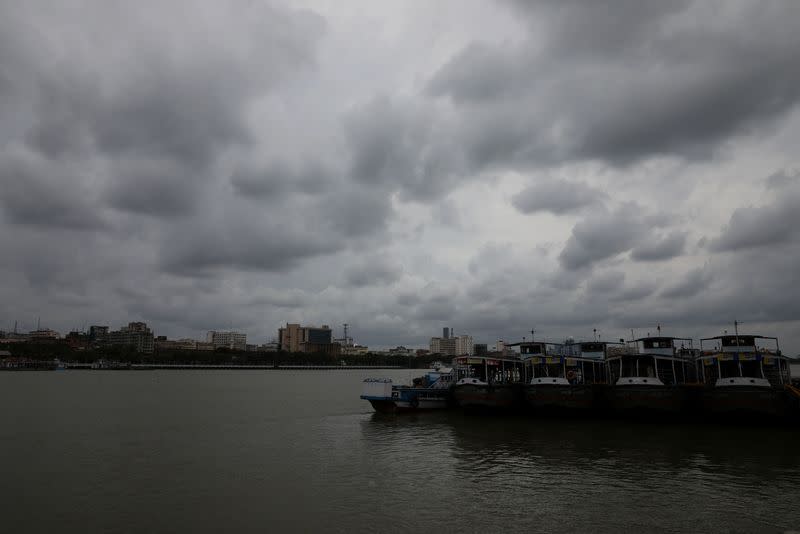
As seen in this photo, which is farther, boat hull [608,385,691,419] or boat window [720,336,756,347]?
boat window [720,336,756,347]

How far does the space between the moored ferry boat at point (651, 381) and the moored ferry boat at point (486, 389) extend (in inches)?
388

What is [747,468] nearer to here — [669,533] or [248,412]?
[669,533]

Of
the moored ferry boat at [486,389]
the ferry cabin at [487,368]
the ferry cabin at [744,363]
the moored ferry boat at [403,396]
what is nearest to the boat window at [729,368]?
the ferry cabin at [744,363]

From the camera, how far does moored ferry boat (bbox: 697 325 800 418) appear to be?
45.6 m

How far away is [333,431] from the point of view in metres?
46.8

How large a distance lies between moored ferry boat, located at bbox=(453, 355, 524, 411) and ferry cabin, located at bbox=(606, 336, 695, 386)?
1052cm

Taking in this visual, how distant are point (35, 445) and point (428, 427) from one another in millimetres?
31878

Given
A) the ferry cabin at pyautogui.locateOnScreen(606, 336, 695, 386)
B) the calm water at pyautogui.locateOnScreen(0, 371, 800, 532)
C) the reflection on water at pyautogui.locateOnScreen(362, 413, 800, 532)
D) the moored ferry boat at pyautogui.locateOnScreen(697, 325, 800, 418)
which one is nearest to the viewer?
the calm water at pyautogui.locateOnScreen(0, 371, 800, 532)

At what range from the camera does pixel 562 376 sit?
57.3m

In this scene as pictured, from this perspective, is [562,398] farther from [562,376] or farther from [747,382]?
[747,382]

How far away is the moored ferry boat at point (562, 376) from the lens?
5297cm

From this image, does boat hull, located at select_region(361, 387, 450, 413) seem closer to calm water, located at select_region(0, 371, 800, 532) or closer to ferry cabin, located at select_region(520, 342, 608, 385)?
calm water, located at select_region(0, 371, 800, 532)

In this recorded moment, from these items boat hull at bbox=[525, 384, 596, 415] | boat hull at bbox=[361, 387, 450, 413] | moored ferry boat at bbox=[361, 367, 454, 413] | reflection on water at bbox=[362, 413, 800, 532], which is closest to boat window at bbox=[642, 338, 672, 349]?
boat hull at bbox=[525, 384, 596, 415]

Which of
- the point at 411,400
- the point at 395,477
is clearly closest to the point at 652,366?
the point at 411,400
